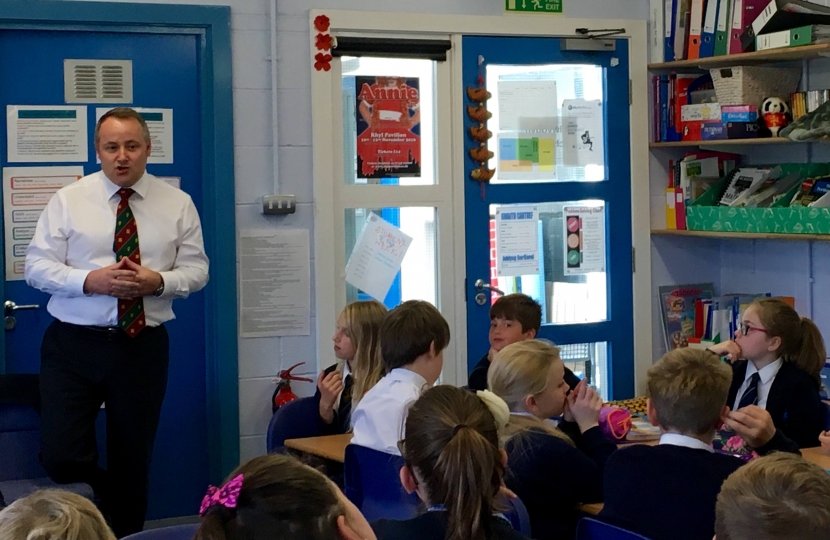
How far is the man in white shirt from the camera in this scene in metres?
3.35

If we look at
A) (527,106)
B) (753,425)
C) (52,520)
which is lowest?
(753,425)

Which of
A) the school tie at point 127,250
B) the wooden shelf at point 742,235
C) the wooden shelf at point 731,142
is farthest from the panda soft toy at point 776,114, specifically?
the school tie at point 127,250

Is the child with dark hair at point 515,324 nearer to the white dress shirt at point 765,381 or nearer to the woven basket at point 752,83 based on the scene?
the white dress shirt at point 765,381

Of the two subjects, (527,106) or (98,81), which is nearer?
(98,81)

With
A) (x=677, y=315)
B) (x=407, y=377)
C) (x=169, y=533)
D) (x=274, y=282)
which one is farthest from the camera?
(x=677, y=315)

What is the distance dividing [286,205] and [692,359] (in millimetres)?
2196

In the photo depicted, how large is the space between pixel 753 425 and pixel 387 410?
38.4 inches

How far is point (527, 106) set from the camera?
185 inches

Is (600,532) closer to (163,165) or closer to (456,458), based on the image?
(456,458)

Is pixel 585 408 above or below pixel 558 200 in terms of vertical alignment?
below

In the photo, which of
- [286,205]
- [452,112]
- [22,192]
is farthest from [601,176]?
[22,192]

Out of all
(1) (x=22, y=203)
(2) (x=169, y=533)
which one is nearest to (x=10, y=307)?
(1) (x=22, y=203)

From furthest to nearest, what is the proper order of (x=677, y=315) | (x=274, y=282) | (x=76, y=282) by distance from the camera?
(x=677, y=315) < (x=274, y=282) < (x=76, y=282)

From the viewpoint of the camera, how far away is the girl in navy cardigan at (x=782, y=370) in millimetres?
3260
